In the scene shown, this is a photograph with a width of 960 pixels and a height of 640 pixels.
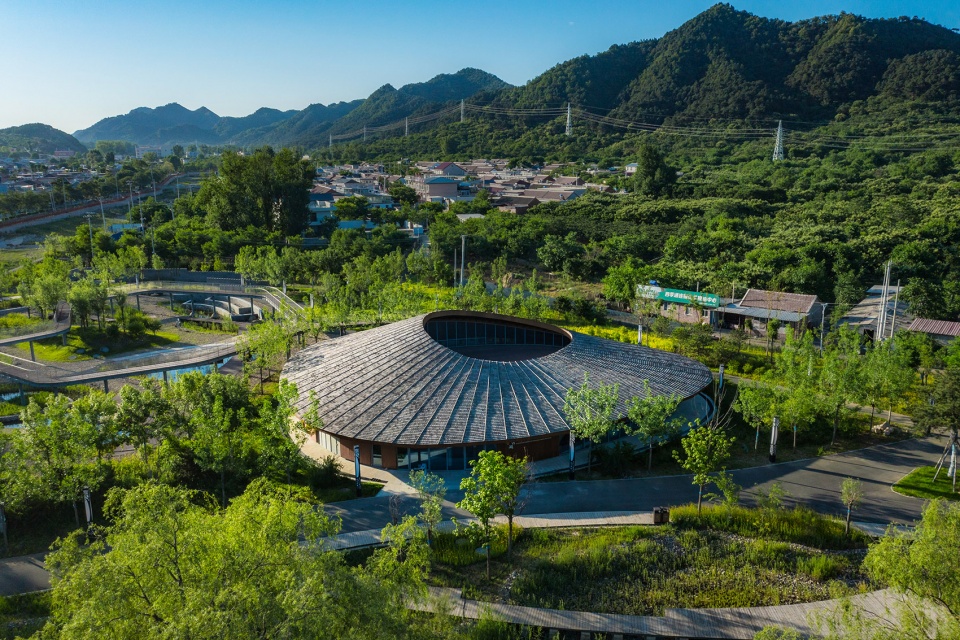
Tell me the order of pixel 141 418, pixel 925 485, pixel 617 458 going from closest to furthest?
pixel 141 418
pixel 925 485
pixel 617 458

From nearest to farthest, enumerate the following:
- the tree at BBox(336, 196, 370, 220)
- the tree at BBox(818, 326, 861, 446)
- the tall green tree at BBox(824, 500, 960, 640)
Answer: the tall green tree at BBox(824, 500, 960, 640) < the tree at BBox(818, 326, 861, 446) < the tree at BBox(336, 196, 370, 220)

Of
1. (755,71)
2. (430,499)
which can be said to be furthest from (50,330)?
(755,71)

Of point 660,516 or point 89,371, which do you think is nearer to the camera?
point 660,516

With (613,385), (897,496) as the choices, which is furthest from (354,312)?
(897,496)

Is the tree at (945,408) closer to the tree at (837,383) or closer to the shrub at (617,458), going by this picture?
the tree at (837,383)

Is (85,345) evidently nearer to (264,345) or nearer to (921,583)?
(264,345)

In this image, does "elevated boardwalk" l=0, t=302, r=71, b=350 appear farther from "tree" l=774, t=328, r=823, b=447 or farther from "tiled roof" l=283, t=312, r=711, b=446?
"tree" l=774, t=328, r=823, b=447

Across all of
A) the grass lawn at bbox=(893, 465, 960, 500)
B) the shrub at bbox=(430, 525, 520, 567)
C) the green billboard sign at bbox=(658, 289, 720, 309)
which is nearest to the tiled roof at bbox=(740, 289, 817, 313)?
the green billboard sign at bbox=(658, 289, 720, 309)

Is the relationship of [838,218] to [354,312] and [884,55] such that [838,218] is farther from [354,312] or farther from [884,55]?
[884,55]
